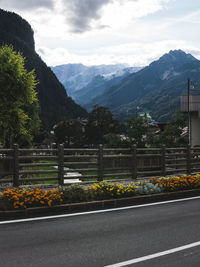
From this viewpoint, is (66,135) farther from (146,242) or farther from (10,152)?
(146,242)

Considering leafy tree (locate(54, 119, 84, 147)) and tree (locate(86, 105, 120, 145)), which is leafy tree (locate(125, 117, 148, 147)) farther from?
tree (locate(86, 105, 120, 145))

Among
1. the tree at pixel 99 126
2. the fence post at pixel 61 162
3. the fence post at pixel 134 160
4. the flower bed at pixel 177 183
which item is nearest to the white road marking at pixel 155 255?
the flower bed at pixel 177 183

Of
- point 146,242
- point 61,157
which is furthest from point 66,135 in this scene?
point 146,242

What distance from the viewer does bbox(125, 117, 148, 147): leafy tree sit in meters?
42.3

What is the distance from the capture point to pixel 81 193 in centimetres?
996

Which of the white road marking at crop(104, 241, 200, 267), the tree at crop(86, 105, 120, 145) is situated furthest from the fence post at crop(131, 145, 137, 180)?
the tree at crop(86, 105, 120, 145)

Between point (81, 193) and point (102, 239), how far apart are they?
11.4 ft

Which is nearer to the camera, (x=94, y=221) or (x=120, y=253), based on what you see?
(x=120, y=253)

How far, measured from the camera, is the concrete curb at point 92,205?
8250 mm

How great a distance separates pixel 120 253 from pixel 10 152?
6878 millimetres

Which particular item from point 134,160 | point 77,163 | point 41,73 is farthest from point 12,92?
point 41,73

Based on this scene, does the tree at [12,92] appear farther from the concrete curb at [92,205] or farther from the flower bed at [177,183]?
the concrete curb at [92,205]

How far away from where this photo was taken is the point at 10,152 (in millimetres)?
11570

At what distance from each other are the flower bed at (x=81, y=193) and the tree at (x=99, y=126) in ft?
289
